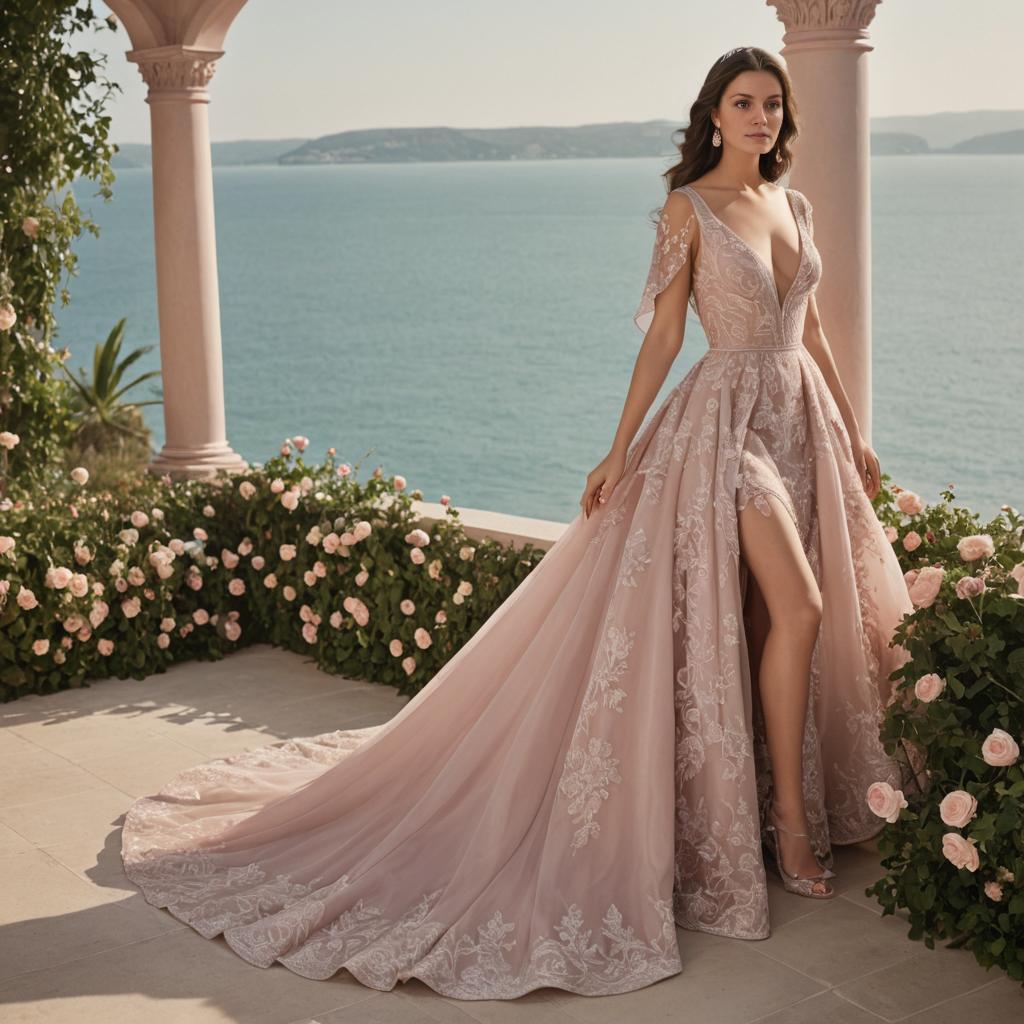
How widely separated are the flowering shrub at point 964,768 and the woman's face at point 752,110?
1.09m

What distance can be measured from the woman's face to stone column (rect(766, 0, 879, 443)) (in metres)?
0.94

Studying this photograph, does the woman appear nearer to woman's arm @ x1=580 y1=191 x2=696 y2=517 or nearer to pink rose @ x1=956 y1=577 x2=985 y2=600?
woman's arm @ x1=580 y1=191 x2=696 y2=517

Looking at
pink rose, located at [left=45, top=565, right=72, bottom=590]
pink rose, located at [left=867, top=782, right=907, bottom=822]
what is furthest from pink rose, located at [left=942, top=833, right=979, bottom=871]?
pink rose, located at [left=45, top=565, right=72, bottom=590]

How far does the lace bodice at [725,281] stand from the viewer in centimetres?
368

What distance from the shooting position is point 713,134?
12.4 feet

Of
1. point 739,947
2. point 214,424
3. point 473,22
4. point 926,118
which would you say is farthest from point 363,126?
point 739,947

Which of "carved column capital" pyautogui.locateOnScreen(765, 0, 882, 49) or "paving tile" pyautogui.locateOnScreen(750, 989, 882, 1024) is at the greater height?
"carved column capital" pyautogui.locateOnScreen(765, 0, 882, 49)

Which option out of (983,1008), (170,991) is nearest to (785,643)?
(983,1008)

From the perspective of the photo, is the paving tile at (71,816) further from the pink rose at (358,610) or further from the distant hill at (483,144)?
the distant hill at (483,144)

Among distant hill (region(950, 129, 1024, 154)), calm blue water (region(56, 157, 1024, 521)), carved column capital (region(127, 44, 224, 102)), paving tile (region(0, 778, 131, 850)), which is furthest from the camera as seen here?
distant hill (region(950, 129, 1024, 154))

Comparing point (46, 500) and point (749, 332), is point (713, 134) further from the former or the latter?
point (46, 500)

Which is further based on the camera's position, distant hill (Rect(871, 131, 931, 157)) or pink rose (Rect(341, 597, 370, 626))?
distant hill (Rect(871, 131, 931, 157))

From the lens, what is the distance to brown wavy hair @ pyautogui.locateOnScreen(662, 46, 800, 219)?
3666mm

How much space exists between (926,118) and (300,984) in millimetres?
59158
